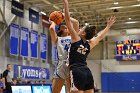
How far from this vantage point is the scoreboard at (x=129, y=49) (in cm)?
1844

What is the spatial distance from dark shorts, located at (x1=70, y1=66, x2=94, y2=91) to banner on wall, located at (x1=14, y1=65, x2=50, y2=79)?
9631 millimetres

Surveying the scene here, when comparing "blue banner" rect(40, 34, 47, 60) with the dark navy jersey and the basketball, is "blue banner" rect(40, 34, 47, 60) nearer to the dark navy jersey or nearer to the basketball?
the basketball

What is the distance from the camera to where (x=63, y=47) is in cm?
378

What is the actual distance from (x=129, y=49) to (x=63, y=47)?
15.3 meters

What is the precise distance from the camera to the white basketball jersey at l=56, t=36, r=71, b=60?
3.76 metres

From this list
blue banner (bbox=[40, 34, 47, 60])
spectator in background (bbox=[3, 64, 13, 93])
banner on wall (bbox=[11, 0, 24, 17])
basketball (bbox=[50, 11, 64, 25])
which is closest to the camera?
basketball (bbox=[50, 11, 64, 25])

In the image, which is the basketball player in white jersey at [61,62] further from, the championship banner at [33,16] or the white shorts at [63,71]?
the championship banner at [33,16]

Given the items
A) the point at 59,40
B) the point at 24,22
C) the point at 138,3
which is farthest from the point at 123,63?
the point at 59,40

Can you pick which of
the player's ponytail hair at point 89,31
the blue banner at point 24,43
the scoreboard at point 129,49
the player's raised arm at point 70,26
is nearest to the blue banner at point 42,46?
the blue banner at point 24,43

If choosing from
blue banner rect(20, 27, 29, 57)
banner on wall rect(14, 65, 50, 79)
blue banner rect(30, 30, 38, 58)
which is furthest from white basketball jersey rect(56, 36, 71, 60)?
blue banner rect(30, 30, 38, 58)

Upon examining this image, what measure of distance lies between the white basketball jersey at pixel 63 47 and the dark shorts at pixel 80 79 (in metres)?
0.30

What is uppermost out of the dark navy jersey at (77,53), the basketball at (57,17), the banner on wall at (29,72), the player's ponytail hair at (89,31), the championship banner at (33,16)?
the championship banner at (33,16)

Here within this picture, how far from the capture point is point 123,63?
2017cm

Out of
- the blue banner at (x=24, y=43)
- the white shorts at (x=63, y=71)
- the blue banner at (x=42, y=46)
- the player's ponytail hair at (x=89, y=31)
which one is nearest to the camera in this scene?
the player's ponytail hair at (x=89, y=31)
